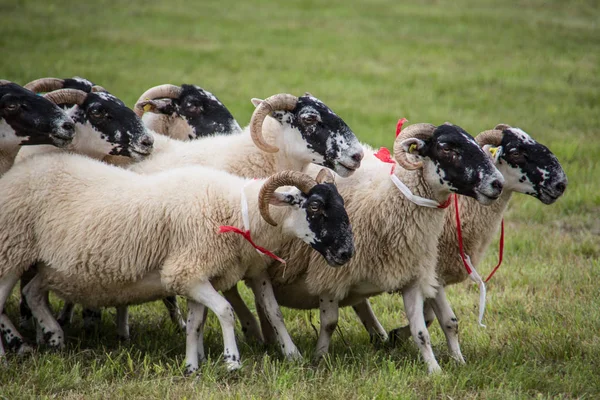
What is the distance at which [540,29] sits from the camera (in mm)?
21672

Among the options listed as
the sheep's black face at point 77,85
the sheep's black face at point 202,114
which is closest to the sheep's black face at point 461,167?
the sheep's black face at point 202,114

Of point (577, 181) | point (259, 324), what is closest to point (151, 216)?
point (259, 324)

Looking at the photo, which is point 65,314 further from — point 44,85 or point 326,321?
point 326,321

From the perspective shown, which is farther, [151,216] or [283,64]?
[283,64]

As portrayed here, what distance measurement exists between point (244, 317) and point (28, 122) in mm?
2254

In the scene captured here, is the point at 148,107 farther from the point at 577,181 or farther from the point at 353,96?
the point at 353,96

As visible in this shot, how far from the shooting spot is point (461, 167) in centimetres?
565

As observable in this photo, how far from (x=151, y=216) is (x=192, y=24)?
1772 cm

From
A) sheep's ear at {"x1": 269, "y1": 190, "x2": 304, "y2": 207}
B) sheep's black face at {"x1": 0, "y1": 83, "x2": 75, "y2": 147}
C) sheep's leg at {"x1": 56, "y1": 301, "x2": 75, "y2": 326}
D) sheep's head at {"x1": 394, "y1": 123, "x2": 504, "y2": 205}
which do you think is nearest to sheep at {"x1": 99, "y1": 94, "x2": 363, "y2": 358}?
sheep's head at {"x1": 394, "y1": 123, "x2": 504, "y2": 205}

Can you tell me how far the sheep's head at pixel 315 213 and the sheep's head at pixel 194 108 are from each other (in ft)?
7.35

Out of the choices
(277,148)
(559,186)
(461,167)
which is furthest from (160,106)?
(559,186)

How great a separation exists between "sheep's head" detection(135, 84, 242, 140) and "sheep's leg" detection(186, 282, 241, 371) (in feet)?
7.80

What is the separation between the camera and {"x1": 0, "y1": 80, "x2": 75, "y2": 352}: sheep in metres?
6.01

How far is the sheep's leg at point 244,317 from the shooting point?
21.7 ft
